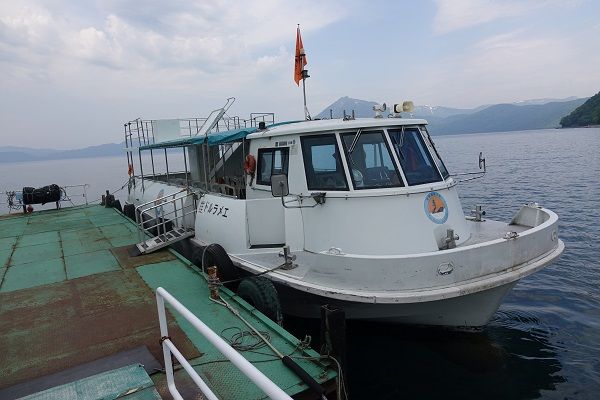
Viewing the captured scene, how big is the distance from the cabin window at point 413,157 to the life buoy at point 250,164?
2539 millimetres

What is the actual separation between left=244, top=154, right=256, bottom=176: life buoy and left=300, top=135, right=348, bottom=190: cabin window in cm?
133

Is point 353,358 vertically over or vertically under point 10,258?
under

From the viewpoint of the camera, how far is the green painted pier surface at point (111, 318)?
4270 millimetres

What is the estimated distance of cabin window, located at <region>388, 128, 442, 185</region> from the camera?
6395 millimetres

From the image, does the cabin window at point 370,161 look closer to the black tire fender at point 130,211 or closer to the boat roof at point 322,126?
the boat roof at point 322,126

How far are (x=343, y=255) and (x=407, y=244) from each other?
1.07 metres

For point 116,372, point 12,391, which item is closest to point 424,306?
point 116,372

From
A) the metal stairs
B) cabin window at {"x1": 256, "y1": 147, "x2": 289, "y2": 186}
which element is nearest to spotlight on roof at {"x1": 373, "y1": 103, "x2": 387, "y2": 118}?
cabin window at {"x1": 256, "y1": 147, "x2": 289, "y2": 186}

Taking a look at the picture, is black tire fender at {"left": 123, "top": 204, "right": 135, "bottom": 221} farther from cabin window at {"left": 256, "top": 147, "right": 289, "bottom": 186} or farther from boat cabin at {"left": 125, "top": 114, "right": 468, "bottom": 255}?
cabin window at {"left": 256, "top": 147, "right": 289, "bottom": 186}

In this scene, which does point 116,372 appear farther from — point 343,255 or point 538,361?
point 538,361

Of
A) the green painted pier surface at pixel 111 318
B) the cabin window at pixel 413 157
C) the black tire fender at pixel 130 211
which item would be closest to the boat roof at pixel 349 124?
the cabin window at pixel 413 157

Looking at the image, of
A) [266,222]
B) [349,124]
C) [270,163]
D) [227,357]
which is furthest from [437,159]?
[227,357]

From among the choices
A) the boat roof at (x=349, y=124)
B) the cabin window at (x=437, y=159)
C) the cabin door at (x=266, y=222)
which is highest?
the boat roof at (x=349, y=124)

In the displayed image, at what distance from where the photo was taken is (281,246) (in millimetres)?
7172
